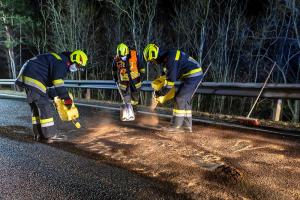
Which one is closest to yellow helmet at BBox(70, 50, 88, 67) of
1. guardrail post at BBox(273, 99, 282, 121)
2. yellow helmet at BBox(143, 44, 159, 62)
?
yellow helmet at BBox(143, 44, 159, 62)

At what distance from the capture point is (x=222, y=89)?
703 centimetres

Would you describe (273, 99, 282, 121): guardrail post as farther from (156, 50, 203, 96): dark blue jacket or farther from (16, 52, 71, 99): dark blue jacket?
(16, 52, 71, 99): dark blue jacket

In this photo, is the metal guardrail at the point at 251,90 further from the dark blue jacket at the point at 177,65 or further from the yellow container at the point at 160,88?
the yellow container at the point at 160,88

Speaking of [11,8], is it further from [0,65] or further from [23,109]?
[23,109]

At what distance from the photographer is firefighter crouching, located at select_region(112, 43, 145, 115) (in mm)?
6445

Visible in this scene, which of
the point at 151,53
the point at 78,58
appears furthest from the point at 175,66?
the point at 78,58

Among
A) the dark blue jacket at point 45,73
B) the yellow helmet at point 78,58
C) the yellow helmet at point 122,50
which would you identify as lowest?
the dark blue jacket at point 45,73

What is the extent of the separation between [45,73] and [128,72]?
6.67 feet

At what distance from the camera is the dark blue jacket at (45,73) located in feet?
16.3

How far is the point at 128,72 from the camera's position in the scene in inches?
260

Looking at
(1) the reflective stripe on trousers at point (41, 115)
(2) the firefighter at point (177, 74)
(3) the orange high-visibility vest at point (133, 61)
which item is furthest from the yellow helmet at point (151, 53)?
(1) the reflective stripe on trousers at point (41, 115)

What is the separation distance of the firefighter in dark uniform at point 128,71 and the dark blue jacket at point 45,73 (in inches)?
62.6

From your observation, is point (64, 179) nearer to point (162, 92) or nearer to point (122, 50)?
point (162, 92)

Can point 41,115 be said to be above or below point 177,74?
below
